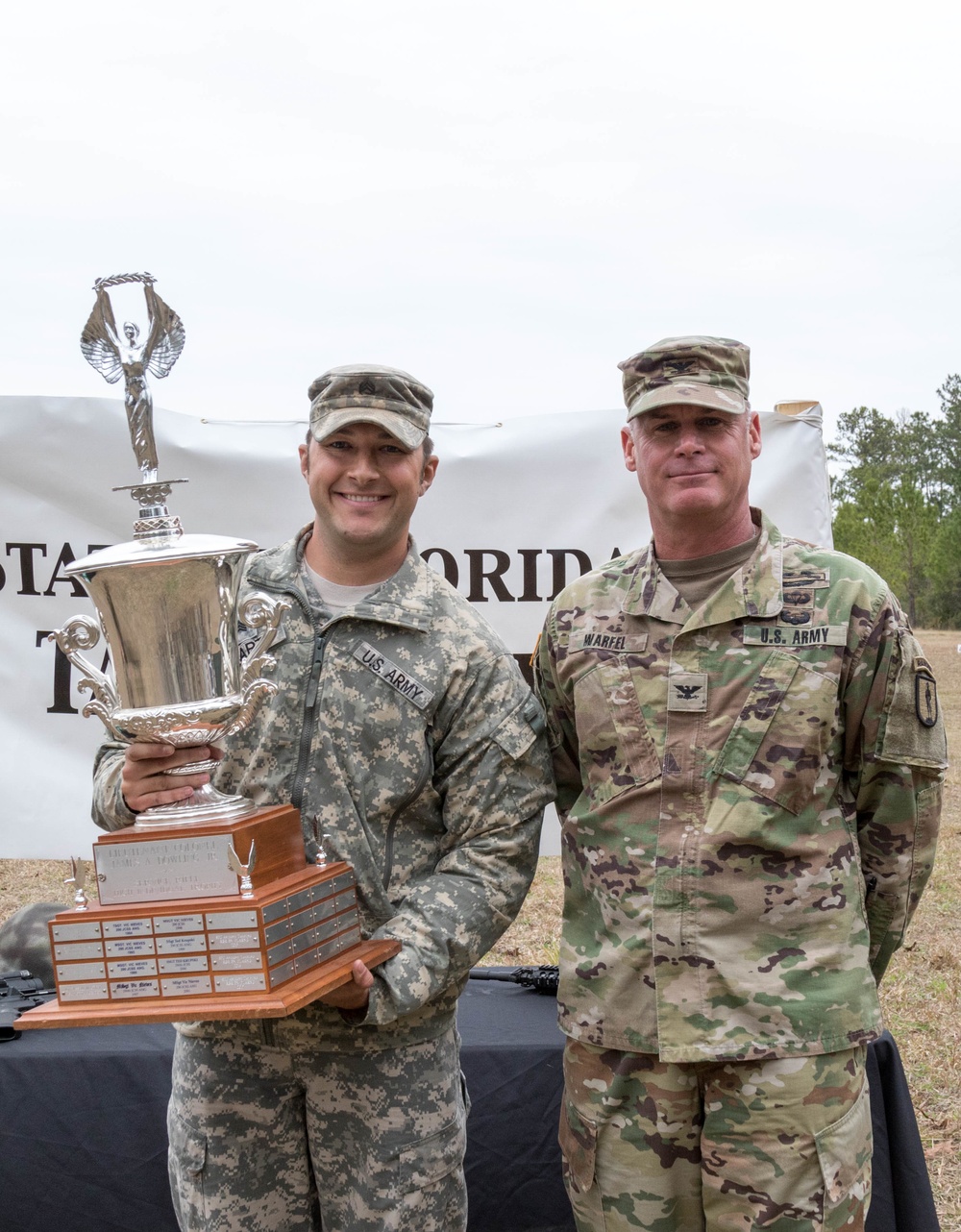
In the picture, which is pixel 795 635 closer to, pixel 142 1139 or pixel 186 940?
pixel 186 940

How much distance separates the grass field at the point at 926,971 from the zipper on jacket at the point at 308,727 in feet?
5.80

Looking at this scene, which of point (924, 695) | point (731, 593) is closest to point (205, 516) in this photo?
point (731, 593)

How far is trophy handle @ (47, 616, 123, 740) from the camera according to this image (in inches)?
73.9

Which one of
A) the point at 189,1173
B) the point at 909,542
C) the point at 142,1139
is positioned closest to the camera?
the point at 189,1173

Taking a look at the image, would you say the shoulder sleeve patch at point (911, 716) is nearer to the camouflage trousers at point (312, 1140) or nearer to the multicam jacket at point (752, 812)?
the multicam jacket at point (752, 812)

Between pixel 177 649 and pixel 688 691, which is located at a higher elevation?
pixel 177 649

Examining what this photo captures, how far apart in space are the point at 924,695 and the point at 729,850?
0.46 metres

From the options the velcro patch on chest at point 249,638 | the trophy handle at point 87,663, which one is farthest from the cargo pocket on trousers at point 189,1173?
the velcro patch on chest at point 249,638

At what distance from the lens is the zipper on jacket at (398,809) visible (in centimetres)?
216

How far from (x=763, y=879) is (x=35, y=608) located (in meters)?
2.79

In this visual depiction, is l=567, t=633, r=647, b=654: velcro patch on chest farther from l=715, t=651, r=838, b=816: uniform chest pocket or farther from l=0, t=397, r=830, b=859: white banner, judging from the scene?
l=0, t=397, r=830, b=859: white banner

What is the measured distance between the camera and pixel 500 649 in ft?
7.48

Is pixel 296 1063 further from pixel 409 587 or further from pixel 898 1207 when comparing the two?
pixel 898 1207

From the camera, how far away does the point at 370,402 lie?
7.02ft
